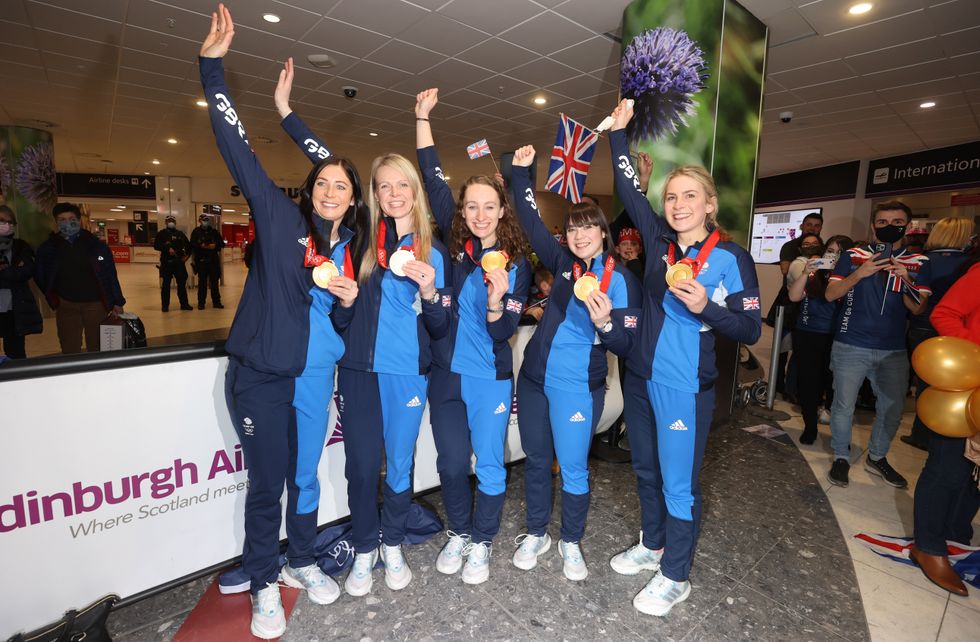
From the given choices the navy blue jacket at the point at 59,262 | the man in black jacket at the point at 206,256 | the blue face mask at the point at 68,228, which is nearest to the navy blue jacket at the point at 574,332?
the navy blue jacket at the point at 59,262

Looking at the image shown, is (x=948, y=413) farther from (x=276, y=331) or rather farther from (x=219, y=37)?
(x=219, y=37)

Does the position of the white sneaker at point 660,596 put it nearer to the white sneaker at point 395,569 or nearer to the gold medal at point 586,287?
the white sneaker at point 395,569

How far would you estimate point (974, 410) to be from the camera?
217cm

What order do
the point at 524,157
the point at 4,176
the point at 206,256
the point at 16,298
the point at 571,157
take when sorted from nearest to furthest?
1. the point at 524,157
2. the point at 571,157
3. the point at 16,298
4. the point at 4,176
5. the point at 206,256

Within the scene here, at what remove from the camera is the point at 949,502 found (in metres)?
2.38

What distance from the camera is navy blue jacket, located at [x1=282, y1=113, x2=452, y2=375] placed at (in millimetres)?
2109

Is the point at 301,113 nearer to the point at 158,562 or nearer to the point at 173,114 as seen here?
the point at 173,114

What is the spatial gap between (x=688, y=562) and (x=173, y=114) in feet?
35.8

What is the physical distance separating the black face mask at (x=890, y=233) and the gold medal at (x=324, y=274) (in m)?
3.66

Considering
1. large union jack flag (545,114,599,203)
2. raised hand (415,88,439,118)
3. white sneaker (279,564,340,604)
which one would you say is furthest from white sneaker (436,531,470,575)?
large union jack flag (545,114,599,203)

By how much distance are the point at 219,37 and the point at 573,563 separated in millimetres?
2707

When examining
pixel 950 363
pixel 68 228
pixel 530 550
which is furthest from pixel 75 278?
pixel 950 363

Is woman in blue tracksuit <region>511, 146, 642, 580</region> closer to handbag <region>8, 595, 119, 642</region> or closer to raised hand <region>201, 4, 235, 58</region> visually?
raised hand <region>201, 4, 235, 58</region>

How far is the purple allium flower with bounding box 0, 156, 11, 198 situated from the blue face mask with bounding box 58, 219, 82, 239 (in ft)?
23.5
